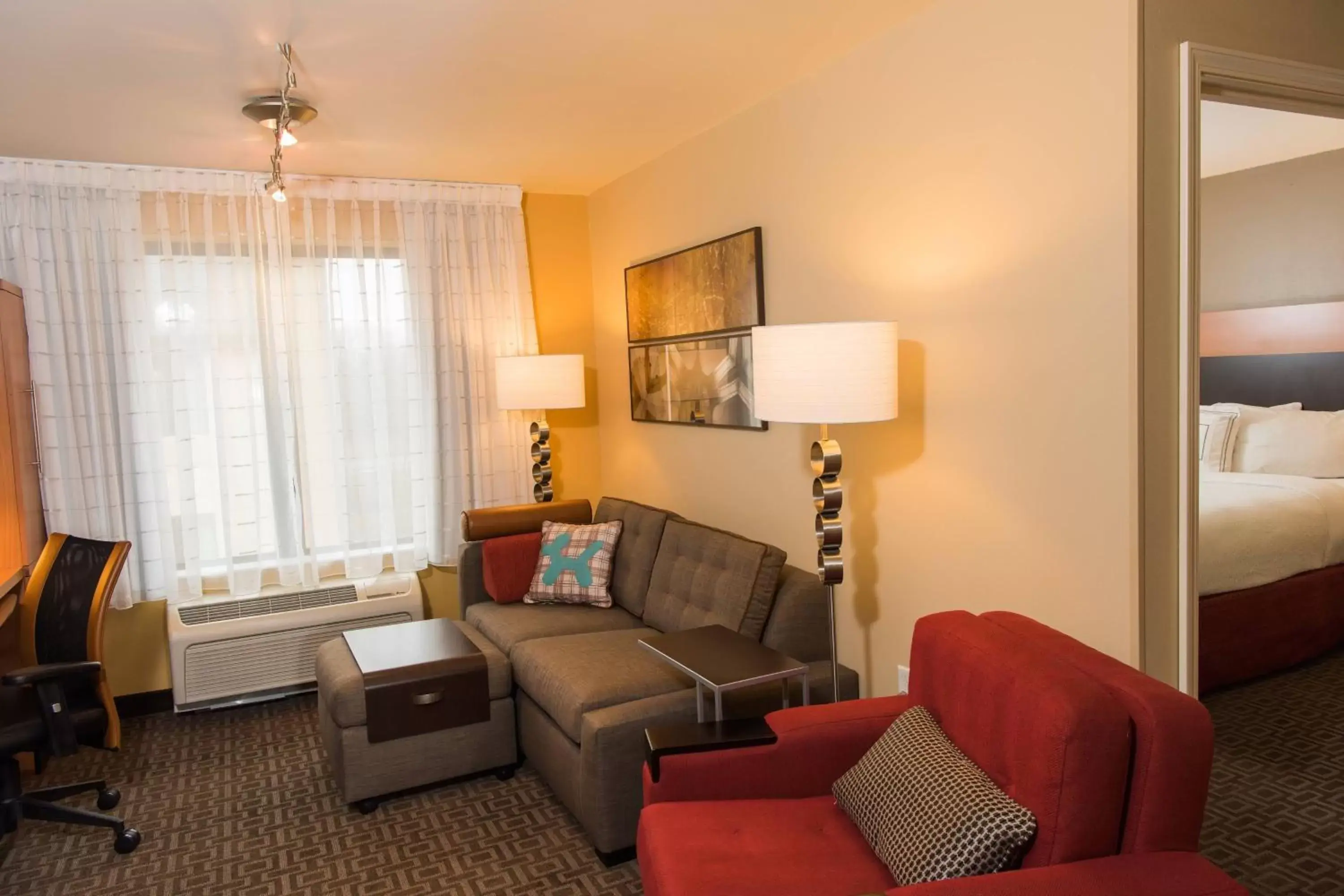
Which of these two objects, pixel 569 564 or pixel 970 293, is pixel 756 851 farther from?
pixel 569 564

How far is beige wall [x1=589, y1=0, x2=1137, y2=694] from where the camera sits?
2.35 m

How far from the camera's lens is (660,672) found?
3.20 meters

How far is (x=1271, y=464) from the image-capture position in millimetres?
5059

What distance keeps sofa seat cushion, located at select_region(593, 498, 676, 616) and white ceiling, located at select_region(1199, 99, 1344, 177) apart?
3.06 meters

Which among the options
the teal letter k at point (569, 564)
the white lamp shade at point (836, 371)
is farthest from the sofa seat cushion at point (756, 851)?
the teal letter k at point (569, 564)

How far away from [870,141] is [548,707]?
223 centimetres

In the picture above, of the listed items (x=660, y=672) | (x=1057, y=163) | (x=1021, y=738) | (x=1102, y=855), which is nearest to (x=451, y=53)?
(x=1057, y=163)

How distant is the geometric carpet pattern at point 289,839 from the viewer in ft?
9.30

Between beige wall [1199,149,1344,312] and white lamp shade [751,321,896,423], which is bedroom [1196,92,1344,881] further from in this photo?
white lamp shade [751,321,896,423]

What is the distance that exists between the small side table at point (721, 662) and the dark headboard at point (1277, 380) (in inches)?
142

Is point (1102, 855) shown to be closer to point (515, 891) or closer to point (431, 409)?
point (515, 891)

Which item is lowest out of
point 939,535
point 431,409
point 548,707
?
point 548,707

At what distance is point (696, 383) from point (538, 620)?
4.24 feet

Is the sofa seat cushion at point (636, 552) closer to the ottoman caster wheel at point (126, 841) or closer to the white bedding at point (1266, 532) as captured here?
the ottoman caster wheel at point (126, 841)
